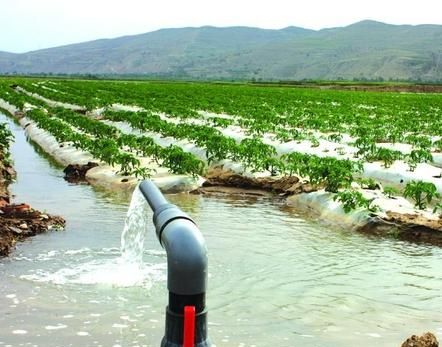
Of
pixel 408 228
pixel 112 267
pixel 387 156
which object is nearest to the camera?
pixel 112 267

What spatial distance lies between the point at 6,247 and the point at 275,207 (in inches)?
233

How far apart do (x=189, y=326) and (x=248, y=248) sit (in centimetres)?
718

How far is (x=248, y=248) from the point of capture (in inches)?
392

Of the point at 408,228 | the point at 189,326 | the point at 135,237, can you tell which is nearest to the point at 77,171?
the point at 135,237

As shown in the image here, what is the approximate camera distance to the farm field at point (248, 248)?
22.1ft

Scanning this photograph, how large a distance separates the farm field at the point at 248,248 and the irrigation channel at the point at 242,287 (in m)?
0.02

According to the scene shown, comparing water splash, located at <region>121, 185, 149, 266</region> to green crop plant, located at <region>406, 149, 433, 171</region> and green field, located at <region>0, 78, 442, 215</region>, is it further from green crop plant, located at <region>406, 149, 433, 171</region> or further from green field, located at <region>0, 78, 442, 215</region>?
green crop plant, located at <region>406, 149, 433, 171</region>

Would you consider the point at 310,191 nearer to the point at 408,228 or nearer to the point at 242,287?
the point at 408,228

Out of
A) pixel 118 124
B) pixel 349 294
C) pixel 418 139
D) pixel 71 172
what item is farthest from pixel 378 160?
pixel 118 124

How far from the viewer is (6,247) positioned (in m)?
9.07

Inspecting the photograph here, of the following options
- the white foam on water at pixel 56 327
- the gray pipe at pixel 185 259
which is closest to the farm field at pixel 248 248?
the white foam on water at pixel 56 327

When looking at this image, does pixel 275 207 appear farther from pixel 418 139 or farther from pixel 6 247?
pixel 418 139

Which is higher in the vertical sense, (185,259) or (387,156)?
(185,259)

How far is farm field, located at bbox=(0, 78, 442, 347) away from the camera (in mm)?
6738
